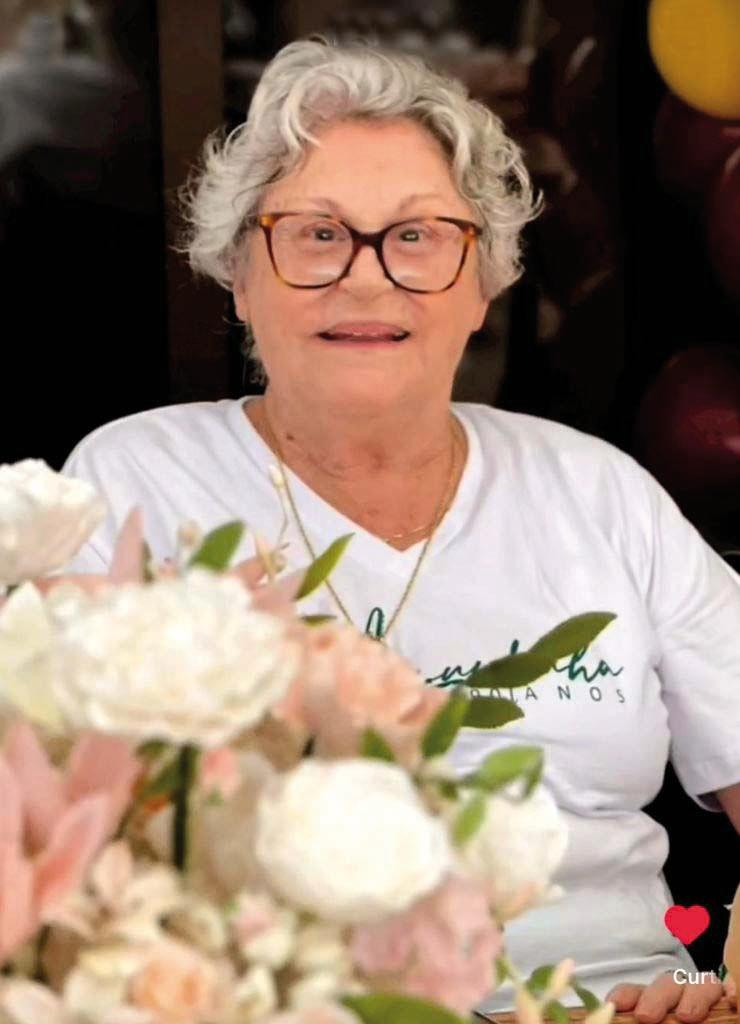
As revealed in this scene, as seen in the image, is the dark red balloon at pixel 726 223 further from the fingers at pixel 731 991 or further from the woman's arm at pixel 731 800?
the fingers at pixel 731 991

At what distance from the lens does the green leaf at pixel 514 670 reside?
0.77m

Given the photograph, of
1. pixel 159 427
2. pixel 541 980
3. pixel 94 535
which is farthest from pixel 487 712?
pixel 159 427

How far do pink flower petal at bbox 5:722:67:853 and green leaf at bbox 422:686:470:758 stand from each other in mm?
160

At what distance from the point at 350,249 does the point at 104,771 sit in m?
1.16

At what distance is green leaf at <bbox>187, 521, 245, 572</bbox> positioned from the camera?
664 millimetres

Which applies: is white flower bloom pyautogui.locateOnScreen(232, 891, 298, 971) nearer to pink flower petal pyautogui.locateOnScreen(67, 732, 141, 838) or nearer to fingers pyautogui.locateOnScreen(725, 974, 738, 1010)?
pink flower petal pyautogui.locateOnScreen(67, 732, 141, 838)

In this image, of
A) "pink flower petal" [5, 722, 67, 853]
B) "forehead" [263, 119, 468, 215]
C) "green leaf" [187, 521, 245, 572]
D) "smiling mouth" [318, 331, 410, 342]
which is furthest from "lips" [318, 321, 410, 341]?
"pink flower petal" [5, 722, 67, 853]

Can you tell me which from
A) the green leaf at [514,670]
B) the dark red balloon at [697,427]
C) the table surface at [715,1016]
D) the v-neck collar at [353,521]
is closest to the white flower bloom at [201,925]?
the green leaf at [514,670]

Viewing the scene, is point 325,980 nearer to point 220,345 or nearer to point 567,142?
point 220,345

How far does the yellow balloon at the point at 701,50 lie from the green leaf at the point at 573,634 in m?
1.91

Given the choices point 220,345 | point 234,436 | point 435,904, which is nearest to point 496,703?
point 435,904

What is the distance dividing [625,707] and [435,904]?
3.60 feet

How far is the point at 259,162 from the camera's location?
1723 millimetres

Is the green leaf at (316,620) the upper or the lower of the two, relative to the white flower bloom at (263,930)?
upper
